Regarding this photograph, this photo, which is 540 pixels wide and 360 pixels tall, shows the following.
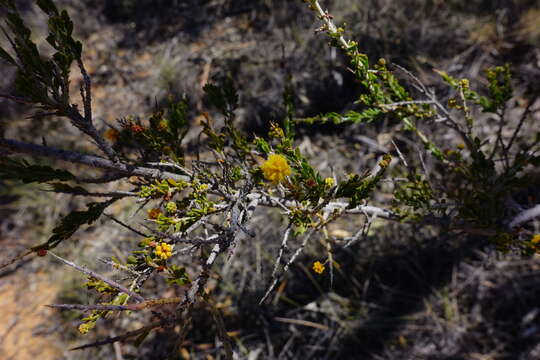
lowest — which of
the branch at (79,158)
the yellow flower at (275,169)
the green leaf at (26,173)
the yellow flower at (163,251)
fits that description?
the yellow flower at (163,251)

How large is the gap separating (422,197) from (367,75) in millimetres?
616

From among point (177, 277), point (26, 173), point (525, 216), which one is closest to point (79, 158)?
point (26, 173)

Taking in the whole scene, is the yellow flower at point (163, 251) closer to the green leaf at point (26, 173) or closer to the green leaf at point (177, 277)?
the green leaf at point (177, 277)

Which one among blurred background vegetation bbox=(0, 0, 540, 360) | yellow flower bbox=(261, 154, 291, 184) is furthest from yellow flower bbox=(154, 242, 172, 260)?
blurred background vegetation bbox=(0, 0, 540, 360)

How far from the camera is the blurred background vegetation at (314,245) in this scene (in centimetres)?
276

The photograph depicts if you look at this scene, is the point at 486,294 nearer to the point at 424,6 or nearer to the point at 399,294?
the point at 399,294

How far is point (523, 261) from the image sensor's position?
272 cm

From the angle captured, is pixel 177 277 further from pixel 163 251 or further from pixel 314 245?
pixel 314 245

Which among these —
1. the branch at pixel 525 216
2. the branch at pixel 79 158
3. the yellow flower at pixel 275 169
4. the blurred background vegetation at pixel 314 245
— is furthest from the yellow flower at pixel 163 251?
the branch at pixel 525 216

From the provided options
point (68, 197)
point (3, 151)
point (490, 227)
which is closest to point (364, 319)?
point (490, 227)

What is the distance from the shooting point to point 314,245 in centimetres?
303

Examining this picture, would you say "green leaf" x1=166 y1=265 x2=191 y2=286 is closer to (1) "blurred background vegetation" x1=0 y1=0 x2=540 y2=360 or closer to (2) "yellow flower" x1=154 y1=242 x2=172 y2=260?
(2) "yellow flower" x1=154 y1=242 x2=172 y2=260

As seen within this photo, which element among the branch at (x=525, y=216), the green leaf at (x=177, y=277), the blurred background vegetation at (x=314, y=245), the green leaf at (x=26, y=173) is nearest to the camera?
the green leaf at (x=26, y=173)

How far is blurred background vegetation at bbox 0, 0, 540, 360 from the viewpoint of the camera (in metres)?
2.76
